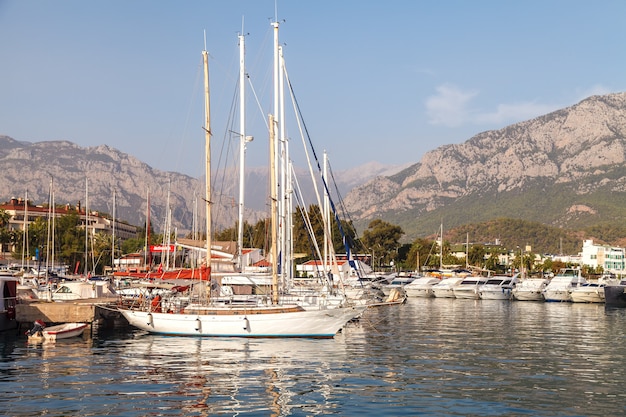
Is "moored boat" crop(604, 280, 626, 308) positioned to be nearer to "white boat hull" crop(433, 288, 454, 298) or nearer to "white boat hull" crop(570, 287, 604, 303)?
"white boat hull" crop(570, 287, 604, 303)

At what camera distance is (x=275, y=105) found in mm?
59156

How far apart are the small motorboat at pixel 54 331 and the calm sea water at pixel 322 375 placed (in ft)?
2.25

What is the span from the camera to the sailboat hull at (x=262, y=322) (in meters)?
42.8

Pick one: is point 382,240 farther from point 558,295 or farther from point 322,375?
point 322,375

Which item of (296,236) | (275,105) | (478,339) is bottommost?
(478,339)

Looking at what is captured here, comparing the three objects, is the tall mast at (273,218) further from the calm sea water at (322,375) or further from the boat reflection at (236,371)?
the calm sea water at (322,375)

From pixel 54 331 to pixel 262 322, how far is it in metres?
12.4

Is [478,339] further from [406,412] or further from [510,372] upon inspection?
[406,412]

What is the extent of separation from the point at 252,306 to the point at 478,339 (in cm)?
1494

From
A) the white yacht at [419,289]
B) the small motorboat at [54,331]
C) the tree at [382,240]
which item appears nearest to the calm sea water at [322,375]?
the small motorboat at [54,331]

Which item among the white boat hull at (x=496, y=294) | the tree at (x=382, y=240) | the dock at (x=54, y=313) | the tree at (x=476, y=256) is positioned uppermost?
the tree at (x=382, y=240)

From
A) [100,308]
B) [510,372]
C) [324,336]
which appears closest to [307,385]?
[510,372]

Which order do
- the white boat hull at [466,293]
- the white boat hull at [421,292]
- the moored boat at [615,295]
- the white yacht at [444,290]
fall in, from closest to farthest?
the moored boat at [615,295]
the white boat hull at [466,293]
the white yacht at [444,290]
the white boat hull at [421,292]

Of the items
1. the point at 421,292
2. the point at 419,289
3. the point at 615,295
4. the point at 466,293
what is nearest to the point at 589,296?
the point at 615,295
